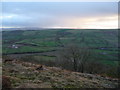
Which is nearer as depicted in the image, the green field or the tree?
the tree

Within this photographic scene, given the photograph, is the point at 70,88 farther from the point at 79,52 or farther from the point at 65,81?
the point at 79,52

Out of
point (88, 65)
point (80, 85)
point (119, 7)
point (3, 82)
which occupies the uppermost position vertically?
point (119, 7)

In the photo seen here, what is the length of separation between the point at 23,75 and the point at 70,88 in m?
3.44

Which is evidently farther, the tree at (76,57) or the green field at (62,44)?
the green field at (62,44)

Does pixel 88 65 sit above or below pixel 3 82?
below

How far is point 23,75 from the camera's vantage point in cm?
1039

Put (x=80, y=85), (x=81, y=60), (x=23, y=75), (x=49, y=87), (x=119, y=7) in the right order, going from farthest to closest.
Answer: (x=81, y=60)
(x=119, y=7)
(x=23, y=75)
(x=80, y=85)
(x=49, y=87)

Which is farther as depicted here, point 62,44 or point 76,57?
point 62,44

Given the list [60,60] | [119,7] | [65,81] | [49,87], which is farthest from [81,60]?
[49,87]

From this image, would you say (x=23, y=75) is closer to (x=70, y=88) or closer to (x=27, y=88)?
(x=27, y=88)

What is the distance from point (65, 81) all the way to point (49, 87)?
1732 millimetres

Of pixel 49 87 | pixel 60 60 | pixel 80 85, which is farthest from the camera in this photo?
pixel 60 60

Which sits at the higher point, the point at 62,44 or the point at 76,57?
the point at 62,44

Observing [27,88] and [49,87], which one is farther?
[49,87]
